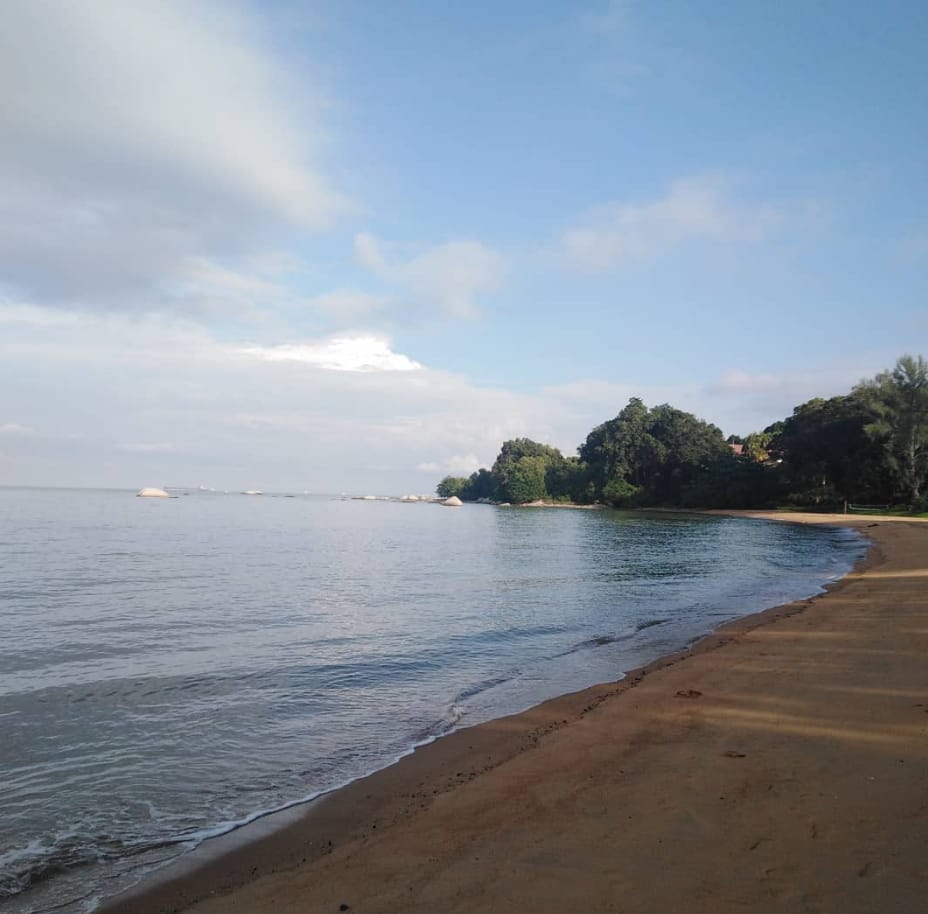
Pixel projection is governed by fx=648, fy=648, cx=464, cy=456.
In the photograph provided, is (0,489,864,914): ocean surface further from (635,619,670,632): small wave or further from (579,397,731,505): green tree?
(579,397,731,505): green tree

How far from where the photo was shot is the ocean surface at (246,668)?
6.63m

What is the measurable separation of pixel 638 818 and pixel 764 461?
11213cm

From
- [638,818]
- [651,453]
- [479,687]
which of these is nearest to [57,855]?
[638,818]

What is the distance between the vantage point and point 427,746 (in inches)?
337

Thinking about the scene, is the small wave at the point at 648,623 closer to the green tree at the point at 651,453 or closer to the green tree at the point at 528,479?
the green tree at the point at 651,453

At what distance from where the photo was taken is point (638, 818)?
5.46 meters

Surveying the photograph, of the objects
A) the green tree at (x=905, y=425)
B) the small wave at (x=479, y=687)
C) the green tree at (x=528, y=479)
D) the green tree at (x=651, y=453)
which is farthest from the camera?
the green tree at (x=528, y=479)

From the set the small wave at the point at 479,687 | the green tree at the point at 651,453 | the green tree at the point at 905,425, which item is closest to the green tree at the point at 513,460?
the green tree at the point at 651,453

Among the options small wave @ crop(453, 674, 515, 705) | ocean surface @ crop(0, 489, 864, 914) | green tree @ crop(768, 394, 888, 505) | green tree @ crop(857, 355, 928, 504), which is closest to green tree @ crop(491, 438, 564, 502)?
green tree @ crop(768, 394, 888, 505)

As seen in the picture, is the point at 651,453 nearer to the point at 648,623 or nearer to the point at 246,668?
the point at 648,623

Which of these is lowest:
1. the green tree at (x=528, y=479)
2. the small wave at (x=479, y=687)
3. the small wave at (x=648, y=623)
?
the small wave at (x=648, y=623)

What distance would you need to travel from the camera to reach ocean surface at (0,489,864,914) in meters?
6.63

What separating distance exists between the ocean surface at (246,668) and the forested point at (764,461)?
56854mm

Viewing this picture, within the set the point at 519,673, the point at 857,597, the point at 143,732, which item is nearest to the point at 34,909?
the point at 143,732
